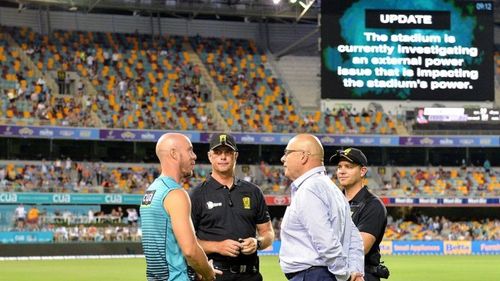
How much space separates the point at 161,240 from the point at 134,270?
857 inches

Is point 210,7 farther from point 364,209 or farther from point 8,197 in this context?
point 364,209

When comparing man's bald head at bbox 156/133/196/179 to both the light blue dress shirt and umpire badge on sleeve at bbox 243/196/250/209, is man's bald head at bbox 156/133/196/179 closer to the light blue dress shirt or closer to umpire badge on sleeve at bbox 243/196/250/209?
the light blue dress shirt

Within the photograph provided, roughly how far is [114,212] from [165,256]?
34902 millimetres

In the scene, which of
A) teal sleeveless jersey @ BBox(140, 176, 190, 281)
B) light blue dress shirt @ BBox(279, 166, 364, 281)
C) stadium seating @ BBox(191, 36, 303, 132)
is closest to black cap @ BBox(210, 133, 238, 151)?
light blue dress shirt @ BBox(279, 166, 364, 281)

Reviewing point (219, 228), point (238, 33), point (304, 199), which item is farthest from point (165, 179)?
point (238, 33)

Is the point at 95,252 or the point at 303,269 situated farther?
the point at 95,252

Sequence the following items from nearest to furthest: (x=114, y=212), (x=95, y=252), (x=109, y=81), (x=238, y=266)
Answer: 1. (x=238, y=266)
2. (x=95, y=252)
3. (x=114, y=212)
4. (x=109, y=81)

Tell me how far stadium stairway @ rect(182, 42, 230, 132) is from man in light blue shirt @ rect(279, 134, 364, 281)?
136 feet

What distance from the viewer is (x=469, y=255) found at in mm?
43094

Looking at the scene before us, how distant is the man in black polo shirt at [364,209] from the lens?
27.6 ft

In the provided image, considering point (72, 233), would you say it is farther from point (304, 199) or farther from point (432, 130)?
point (304, 199)

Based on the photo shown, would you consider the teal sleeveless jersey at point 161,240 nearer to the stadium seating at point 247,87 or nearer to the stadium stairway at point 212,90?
the stadium stairway at point 212,90

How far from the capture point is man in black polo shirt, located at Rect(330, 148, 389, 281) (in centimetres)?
841

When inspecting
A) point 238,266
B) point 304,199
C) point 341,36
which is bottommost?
point 238,266
